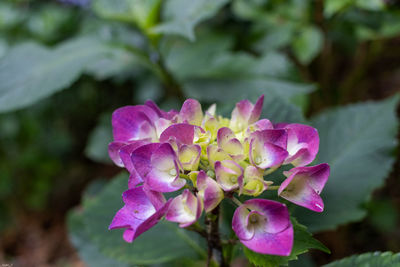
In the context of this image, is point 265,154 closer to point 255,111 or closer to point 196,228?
point 255,111

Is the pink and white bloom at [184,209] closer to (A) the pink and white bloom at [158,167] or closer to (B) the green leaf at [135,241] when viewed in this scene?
(A) the pink and white bloom at [158,167]

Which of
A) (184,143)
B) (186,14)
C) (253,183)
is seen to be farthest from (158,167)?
(186,14)

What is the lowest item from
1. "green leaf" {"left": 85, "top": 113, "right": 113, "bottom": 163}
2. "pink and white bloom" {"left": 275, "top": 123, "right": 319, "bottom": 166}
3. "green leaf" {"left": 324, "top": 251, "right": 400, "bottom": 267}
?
"green leaf" {"left": 85, "top": 113, "right": 113, "bottom": 163}

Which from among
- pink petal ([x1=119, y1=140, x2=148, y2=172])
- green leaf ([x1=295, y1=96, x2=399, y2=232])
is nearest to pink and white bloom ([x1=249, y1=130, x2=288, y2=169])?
pink petal ([x1=119, y1=140, x2=148, y2=172])

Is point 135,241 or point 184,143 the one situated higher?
point 184,143

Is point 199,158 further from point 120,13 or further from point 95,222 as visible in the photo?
point 120,13

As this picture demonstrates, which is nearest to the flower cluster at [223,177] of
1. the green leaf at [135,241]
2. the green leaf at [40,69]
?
the green leaf at [135,241]

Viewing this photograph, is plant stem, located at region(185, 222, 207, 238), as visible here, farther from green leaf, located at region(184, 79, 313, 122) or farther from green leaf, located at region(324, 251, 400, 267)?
green leaf, located at region(184, 79, 313, 122)
